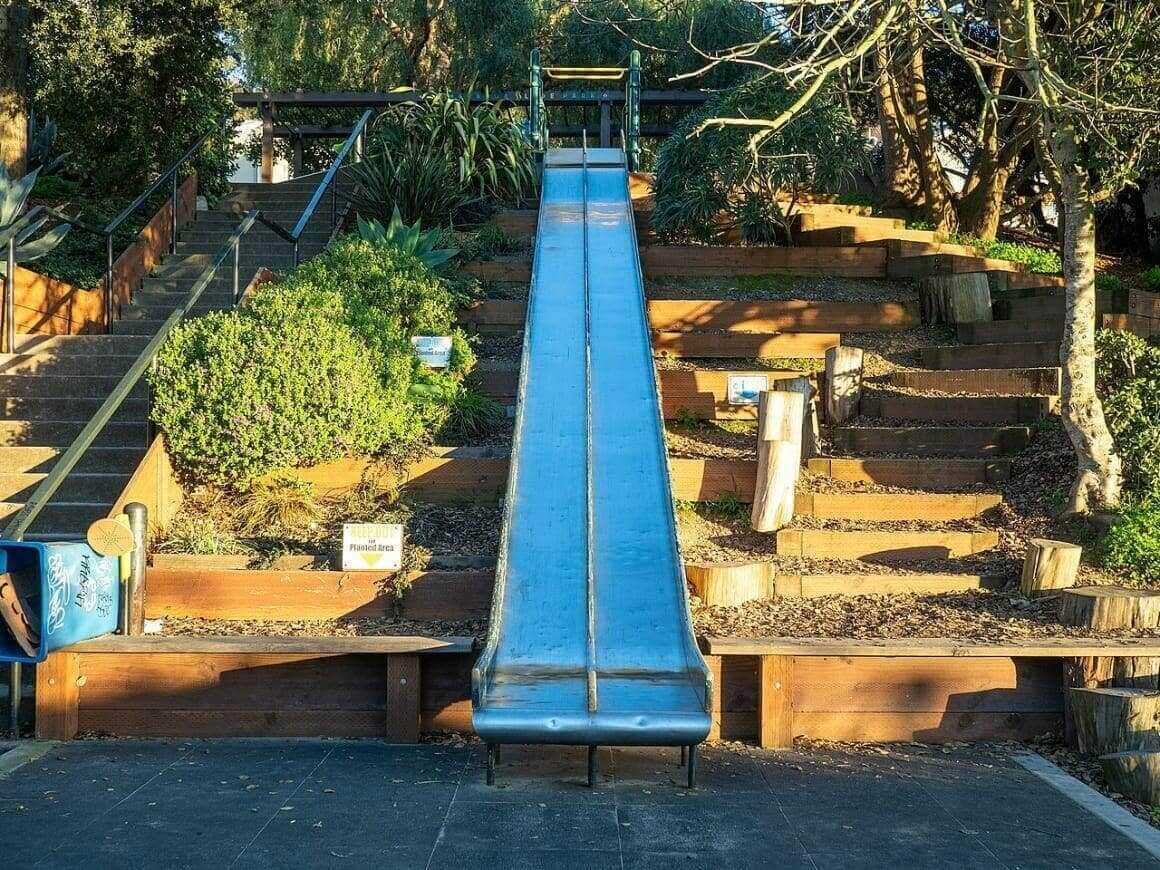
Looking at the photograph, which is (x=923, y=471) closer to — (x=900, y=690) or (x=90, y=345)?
(x=900, y=690)

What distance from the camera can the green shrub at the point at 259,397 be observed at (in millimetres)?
7594

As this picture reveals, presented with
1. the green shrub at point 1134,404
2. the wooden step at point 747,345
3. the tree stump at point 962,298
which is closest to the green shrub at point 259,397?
the wooden step at point 747,345

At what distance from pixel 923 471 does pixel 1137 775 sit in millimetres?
3459

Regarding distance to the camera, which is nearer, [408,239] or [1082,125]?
[1082,125]

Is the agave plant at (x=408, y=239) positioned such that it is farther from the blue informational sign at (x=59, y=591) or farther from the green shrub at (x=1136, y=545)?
the green shrub at (x=1136, y=545)

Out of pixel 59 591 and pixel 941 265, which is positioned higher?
pixel 941 265

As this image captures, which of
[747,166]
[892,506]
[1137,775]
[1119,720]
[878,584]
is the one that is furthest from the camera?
[747,166]

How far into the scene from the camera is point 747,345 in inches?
411

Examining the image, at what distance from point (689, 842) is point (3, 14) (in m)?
11.4

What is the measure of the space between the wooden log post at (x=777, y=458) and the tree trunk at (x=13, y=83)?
27.9 ft

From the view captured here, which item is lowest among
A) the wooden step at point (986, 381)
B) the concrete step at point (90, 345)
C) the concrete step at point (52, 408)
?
the concrete step at point (52, 408)

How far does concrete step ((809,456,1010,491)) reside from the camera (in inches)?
332

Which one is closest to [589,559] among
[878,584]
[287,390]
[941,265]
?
[878,584]

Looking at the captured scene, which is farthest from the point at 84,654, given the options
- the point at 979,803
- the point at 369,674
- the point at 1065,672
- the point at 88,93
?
the point at 88,93
